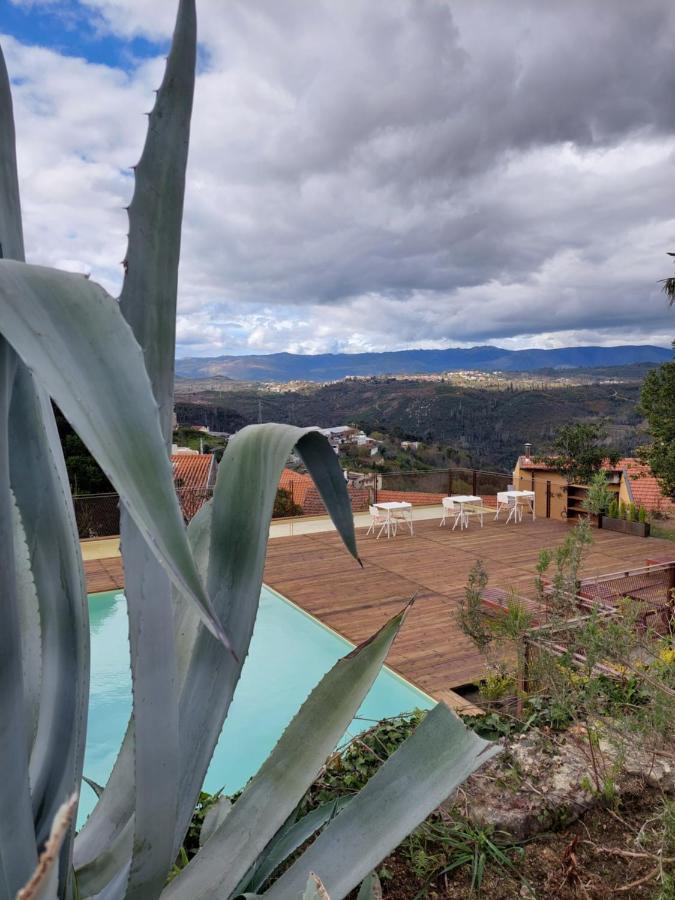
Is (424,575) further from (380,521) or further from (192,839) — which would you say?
(192,839)

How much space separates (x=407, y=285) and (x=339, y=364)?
331 feet

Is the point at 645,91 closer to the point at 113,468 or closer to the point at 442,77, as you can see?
the point at 442,77

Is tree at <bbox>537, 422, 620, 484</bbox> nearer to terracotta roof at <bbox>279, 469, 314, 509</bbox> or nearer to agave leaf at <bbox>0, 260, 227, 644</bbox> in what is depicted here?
terracotta roof at <bbox>279, 469, 314, 509</bbox>

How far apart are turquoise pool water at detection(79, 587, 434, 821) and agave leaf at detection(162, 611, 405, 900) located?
2.87 meters

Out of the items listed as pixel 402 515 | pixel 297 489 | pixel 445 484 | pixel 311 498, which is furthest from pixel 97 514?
pixel 445 484

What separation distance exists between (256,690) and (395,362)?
540 ft

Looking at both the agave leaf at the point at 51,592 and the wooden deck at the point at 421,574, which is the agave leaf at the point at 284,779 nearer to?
the agave leaf at the point at 51,592

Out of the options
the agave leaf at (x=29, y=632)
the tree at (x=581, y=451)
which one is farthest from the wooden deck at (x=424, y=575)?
the tree at (x=581, y=451)

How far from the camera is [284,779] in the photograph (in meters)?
1.11

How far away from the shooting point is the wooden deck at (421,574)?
5.21 meters

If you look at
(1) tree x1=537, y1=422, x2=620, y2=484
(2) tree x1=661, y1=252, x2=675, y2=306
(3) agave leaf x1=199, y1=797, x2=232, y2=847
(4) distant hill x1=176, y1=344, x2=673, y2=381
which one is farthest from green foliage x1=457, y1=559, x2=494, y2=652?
(4) distant hill x1=176, y1=344, x2=673, y2=381

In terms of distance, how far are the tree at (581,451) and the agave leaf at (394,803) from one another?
15.6 meters

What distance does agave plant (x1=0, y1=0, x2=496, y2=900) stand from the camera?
1.70ft

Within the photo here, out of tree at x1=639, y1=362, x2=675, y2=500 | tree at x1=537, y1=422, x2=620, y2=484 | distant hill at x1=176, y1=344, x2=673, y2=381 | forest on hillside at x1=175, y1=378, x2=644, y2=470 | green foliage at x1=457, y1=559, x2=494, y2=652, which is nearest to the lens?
green foliage at x1=457, y1=559, x2=494, y2=652
